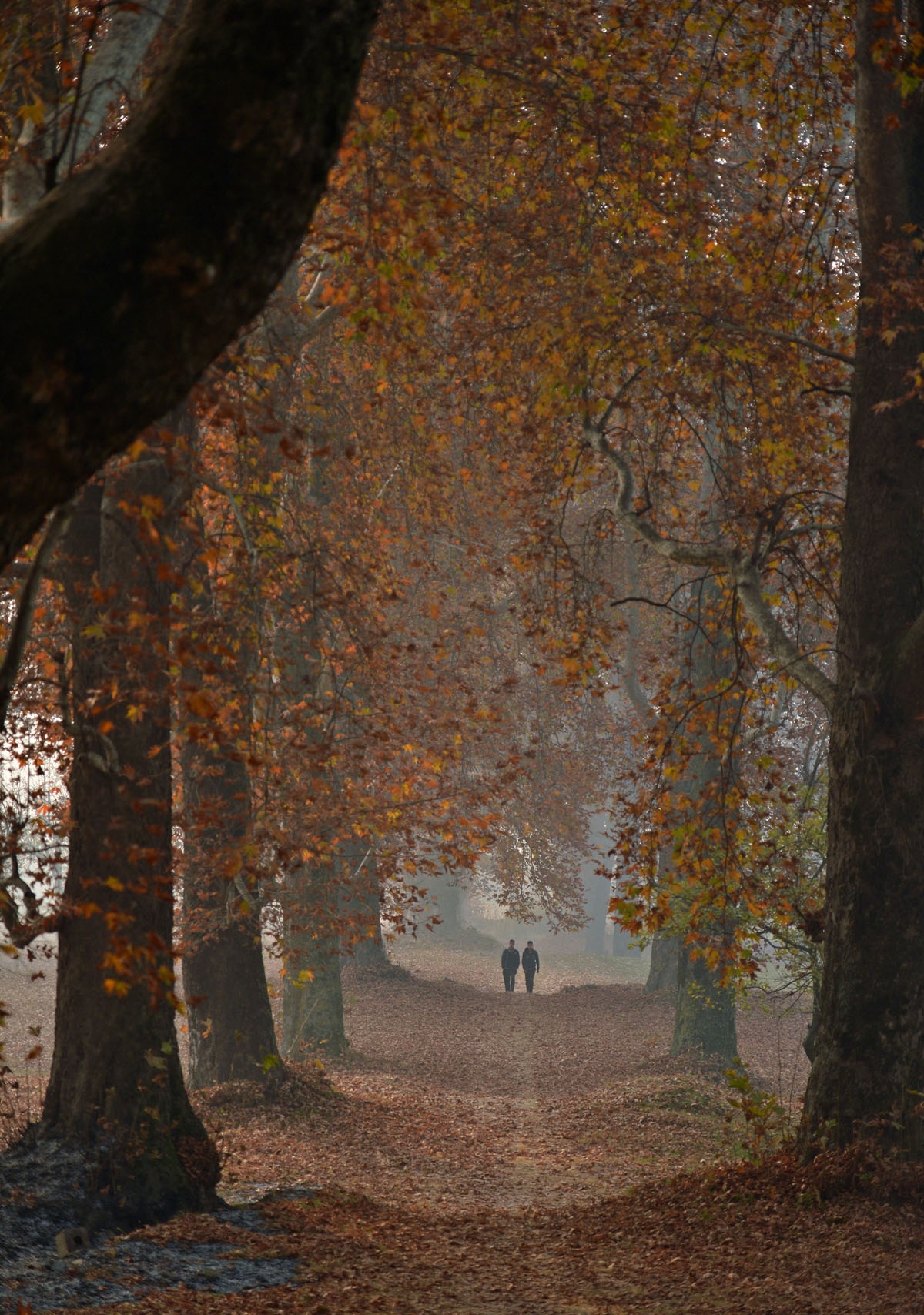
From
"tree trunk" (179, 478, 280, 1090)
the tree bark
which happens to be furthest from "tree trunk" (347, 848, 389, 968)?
the tree bark

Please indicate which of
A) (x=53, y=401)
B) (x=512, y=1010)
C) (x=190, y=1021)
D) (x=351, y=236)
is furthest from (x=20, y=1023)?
(x=53, y=401)

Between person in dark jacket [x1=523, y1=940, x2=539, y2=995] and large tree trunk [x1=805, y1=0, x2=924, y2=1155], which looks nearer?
large tree trunk [x1=805, y1=0, x2=924, y2=1155]

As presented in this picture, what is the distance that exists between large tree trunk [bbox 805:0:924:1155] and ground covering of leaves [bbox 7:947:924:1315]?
614mm

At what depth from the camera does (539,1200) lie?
991 cm

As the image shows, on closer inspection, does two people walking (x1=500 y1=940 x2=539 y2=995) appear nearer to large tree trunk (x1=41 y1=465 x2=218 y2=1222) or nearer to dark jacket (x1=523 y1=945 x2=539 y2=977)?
dark jacket (x1=523 y1=945 x2=539 y2=977)

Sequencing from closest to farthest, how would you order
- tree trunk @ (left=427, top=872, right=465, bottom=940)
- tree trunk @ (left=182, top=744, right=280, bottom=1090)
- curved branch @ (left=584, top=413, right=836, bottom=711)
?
curved branch @ (left=584, top=413, right=836, bottom=711) < tree trunk @ (left=182, top=744, right=280, bottom=1090) < tree trunk @ (left=427, top=872, right=465, bottom=940)

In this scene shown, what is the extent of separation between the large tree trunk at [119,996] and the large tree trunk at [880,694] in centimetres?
434

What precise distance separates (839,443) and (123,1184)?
26.3 feet

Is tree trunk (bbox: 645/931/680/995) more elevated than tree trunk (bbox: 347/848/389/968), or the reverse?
tree trunk (bbox: 347/848/389/968)

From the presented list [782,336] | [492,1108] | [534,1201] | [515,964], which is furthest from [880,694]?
[515,964]

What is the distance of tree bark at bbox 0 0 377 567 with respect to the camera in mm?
2760

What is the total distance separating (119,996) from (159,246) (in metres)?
5.25

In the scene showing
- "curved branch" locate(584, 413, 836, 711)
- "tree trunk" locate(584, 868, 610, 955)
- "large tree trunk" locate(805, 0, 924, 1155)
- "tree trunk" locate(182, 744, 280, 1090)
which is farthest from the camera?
"tree trunk" locate(584, 868, 610, 955)

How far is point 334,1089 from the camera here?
13.2 metres
